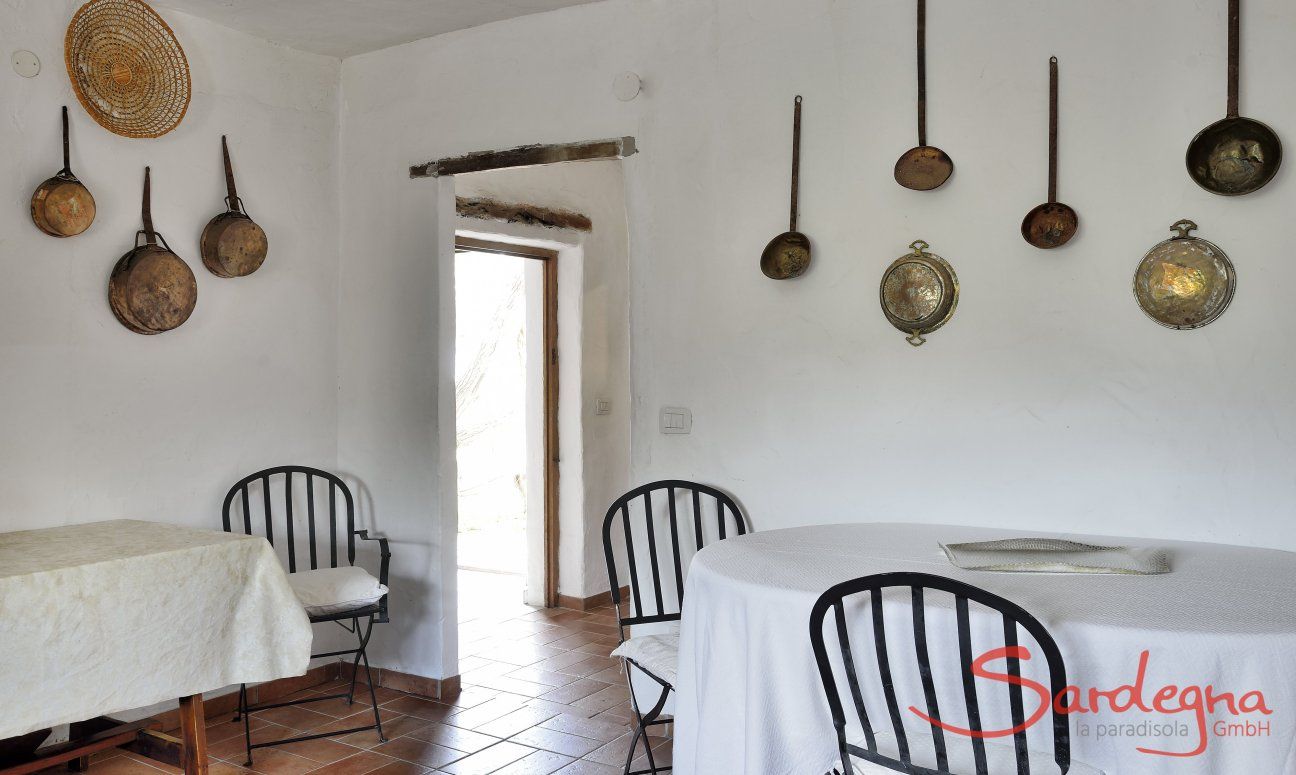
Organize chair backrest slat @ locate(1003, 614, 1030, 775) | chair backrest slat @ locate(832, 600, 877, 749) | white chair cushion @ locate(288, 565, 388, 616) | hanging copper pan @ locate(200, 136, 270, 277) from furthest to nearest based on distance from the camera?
1. hanging copper pan @ locate(200, 136, 270, 277)
2. white chair cushion @ locate(288, 565, 388, 616)
3. chair backrest slat @ locate(832, 600, 877, 749)
4. chair backrest slat @ locate(1003, 614, 1030, 775)

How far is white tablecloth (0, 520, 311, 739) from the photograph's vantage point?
2.45m

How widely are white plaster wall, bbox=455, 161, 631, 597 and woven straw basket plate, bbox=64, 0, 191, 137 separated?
204cm

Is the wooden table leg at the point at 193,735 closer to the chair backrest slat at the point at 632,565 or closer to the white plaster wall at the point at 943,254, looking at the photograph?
the chair backrest slat at the point at 632,565

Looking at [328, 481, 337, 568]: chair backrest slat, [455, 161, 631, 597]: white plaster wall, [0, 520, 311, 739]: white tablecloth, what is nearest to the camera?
[0, 520, 311, 739]: white tablecloth

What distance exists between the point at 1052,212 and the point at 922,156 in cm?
42

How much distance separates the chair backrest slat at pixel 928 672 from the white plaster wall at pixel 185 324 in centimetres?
272

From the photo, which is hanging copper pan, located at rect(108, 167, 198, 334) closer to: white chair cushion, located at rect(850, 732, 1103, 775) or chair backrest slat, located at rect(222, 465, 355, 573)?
chair backrest slat, located at rect(222, 465, 355, 573)

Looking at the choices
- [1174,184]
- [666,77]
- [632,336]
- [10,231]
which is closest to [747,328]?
[632,336]

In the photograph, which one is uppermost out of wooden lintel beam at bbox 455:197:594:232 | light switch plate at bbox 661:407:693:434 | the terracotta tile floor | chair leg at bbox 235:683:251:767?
wooden lintel beam at bbox 455:197:594:232

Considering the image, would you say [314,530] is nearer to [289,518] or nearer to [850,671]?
[289,518]

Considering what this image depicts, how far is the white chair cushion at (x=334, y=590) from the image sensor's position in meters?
3.46

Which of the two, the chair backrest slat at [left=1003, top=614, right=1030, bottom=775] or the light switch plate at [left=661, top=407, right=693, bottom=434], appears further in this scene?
the light switch plate at [left=661, top=407, right=693, bottom=434]

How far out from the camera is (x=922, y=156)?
120 inches

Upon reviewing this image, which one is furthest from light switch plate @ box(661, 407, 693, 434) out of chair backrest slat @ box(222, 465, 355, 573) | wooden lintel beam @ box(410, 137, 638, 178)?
chair backrest slat @ box(222, 465, 355, 573)
